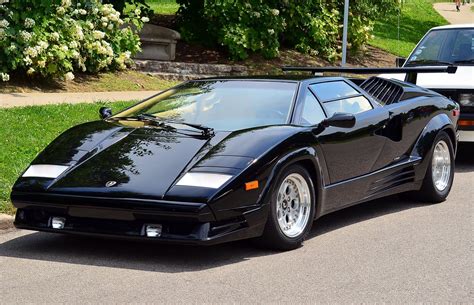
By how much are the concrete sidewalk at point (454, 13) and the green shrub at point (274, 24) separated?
17.6 metres

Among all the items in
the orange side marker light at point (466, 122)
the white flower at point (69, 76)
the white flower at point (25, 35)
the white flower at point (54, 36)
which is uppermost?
the white flower at point (25, 35)

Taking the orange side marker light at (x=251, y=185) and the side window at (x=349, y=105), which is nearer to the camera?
the orange side marker light at (x=251, y=185)

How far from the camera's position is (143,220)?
625 cm

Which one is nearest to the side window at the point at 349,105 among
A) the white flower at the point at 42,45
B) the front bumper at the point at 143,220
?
the front bumper at the point at 143,220

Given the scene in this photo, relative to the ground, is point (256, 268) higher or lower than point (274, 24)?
higher

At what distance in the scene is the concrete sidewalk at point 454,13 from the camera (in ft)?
133

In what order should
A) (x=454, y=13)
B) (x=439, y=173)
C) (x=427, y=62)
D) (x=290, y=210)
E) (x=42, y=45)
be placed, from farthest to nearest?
1. (x=454, y=13)
2. (x=42, y=45)
3. (x=427, y=62)
4. (x=439, y=173)
5. (x=290, y=210)

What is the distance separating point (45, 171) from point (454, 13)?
134 ft

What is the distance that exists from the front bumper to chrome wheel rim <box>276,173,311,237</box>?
0.33 meters

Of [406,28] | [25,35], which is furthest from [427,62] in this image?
[406,28]

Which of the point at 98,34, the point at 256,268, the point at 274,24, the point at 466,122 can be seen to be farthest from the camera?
the point at 274,24

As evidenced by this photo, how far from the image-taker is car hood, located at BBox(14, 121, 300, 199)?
636 centimetres

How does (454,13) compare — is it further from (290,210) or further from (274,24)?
(290,210)

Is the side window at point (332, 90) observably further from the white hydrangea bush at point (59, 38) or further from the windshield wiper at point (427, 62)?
the white hydrangea bush at point (59, 38)
